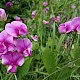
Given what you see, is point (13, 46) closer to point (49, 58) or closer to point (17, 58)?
point (17, 58)

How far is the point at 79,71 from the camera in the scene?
1468 millimetres

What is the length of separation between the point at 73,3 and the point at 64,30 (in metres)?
2.02

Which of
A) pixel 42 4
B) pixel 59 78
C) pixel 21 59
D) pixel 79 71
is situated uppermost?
pixel 42 4

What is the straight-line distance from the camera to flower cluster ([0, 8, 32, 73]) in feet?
2.49

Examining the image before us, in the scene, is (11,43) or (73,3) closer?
(11,43)

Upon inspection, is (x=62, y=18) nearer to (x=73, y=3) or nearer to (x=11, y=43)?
(x=73, y=3)

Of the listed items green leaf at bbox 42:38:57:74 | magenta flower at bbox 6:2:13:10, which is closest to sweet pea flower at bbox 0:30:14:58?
green leaf at bbox 42:38:57:74

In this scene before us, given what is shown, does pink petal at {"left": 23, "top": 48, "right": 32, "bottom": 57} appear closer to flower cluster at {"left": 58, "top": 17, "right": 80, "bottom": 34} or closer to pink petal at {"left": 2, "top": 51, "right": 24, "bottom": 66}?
pink petal at {"left": 2, "top": 51, "right": 24, "bottom": 66}

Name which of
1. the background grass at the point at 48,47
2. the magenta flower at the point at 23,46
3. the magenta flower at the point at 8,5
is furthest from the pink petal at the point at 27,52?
the magenta flower at the point at 8,5

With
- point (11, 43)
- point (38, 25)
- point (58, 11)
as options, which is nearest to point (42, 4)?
point (58, 11)

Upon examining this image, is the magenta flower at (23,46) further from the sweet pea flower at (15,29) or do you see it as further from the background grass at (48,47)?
the background grass at (48,47)

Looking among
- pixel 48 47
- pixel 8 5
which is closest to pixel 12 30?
pixel 48 47

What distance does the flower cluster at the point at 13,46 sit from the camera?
76cm

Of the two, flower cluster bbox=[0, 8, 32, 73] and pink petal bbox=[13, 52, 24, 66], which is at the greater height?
flower cluster bbox=[0, 8, 32, 73]
